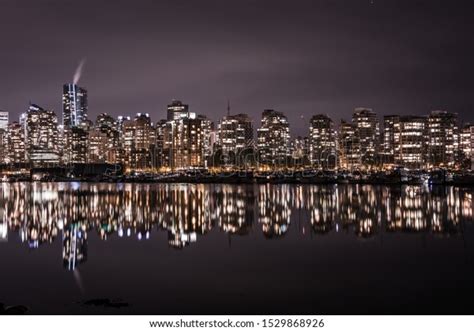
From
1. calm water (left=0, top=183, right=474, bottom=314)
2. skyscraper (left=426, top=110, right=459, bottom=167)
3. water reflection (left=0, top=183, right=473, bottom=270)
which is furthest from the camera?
skyscraper (left=426, top=110, right=459, bottom=167)

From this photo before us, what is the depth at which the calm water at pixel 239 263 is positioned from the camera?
854cm

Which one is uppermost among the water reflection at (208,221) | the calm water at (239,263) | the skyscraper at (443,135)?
the skyscraper at (443,135)

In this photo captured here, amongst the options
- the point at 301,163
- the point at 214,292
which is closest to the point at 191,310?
the point at 214,292

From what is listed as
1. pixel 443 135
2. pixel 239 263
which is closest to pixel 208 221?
pixel 239 263

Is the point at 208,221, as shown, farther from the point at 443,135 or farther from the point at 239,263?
the point at 443,135

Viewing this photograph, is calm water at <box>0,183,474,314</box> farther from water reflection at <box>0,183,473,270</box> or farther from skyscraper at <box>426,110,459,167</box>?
skyscraper at <box>426,110,459,167</box>

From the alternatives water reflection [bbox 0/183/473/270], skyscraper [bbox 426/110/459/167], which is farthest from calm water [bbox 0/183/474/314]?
skyscraper [bbox 426/110/459/167]

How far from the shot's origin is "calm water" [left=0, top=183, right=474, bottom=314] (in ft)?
28.0

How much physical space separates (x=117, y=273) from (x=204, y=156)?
395 feet

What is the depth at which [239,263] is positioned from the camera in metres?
12.0

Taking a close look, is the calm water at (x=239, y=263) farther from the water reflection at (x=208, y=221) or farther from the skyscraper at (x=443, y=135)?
the skyscraper at (x=443, y=135)

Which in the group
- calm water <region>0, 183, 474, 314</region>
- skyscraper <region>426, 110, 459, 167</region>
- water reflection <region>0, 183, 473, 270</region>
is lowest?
calm water <region>0, 183, 474, 314</region>

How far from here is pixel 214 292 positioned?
9195 millimetres

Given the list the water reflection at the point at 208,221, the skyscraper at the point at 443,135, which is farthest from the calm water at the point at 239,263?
the skyscraper at the point at 443,135
